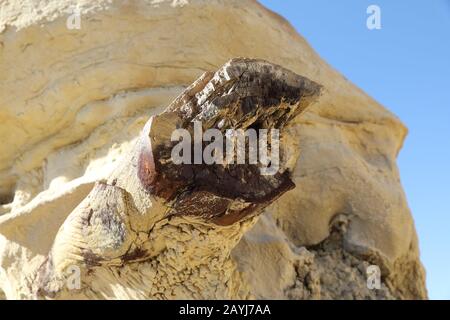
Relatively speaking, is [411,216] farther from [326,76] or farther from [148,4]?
[148,4]

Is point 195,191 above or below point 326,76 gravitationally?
below

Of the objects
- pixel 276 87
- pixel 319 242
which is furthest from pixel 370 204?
pixel 276 87

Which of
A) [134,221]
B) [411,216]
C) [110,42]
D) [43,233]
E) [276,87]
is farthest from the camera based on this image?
[411,216]

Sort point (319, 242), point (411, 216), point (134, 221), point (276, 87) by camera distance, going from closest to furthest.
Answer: point (276, 87) < point (134, 221) < point (319, 242) < point (411, 216)

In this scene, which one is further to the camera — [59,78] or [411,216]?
[411,216]
